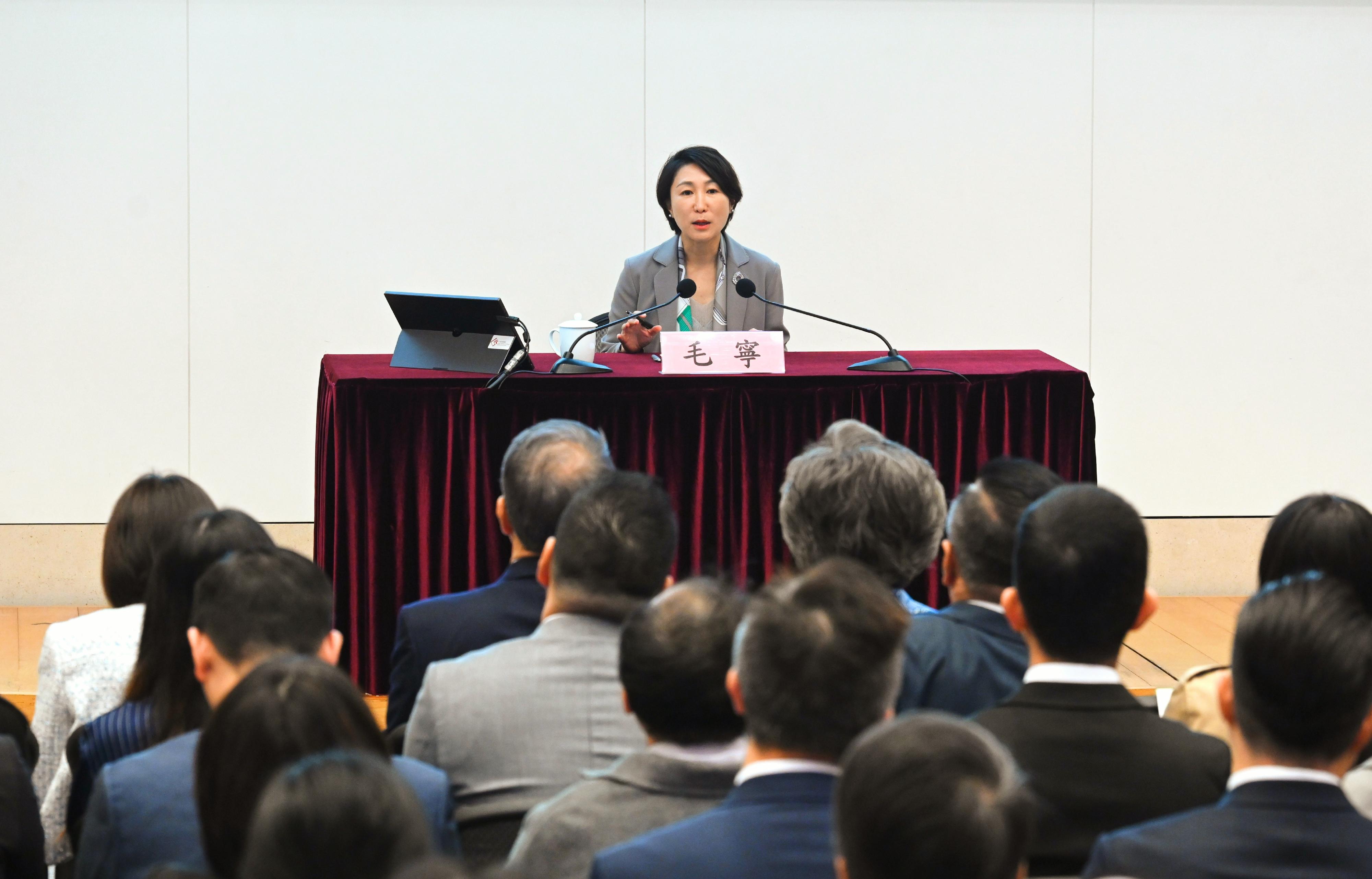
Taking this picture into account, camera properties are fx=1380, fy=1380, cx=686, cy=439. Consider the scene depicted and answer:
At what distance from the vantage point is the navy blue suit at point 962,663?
71.4 inches

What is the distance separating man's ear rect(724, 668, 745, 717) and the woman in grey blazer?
290 centimetres

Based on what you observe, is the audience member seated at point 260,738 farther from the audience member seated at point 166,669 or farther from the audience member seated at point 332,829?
the audience member seated at point 166,669

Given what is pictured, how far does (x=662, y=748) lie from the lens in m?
1.37

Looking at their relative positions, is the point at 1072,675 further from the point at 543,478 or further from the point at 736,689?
the point at 543,478

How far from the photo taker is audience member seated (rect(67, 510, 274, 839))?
67.7 inches

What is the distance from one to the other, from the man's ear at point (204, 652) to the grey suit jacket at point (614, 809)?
0.46 m

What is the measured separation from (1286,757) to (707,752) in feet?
1.78

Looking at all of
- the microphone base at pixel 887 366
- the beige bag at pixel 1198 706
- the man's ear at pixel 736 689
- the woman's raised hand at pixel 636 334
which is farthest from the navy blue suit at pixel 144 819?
the woman's raised hand at pixel 636 334

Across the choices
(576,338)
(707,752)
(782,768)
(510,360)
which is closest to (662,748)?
(707,752)

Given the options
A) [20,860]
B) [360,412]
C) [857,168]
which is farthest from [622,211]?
[20,860]

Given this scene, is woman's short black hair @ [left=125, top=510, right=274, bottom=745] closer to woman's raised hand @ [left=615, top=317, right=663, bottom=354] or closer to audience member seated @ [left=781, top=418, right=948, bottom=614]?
audience member seated @ [left=781, top=418, right=948, bottom=614]

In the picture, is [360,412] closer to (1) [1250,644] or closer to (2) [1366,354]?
(1) [1250,644]

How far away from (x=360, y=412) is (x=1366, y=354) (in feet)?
14.2

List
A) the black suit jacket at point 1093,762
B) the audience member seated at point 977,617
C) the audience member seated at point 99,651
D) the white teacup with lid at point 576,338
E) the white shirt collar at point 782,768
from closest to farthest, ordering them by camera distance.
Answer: the white shirt collar at point 782,768
the black suit jacket at point 1093,762
the audience member seated at point 977,617
the audience member seated at point 99,651
the white teacup with lid at point 576,338
